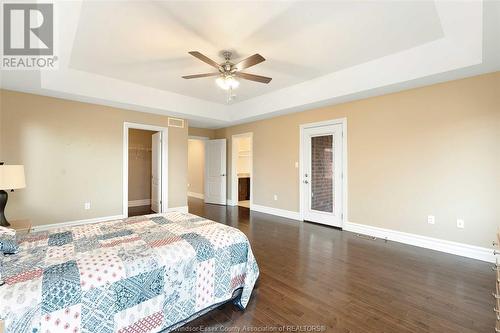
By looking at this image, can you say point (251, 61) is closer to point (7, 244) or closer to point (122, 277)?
point (122, 277)

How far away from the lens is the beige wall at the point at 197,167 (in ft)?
27.5

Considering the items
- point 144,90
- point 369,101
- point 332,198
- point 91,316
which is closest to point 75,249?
point 91,316

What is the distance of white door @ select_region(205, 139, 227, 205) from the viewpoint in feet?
23.3

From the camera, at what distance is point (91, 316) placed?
4.38ft

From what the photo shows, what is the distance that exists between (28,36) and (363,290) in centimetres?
468

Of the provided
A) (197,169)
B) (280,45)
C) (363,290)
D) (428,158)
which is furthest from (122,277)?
(197,169)

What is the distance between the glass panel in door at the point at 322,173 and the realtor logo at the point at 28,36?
4451 millimetres

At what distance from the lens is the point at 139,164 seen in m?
7.11

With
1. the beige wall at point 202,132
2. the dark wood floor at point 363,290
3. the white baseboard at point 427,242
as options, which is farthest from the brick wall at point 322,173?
the beige wall at point 202,132

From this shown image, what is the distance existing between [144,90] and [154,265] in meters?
4.06

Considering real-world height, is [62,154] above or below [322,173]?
above

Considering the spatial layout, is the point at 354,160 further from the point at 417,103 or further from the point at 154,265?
the point at 154,265

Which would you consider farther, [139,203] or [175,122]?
[139,203]

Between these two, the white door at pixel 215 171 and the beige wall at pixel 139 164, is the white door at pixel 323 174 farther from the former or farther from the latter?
the beige wall at pixel 139 164
